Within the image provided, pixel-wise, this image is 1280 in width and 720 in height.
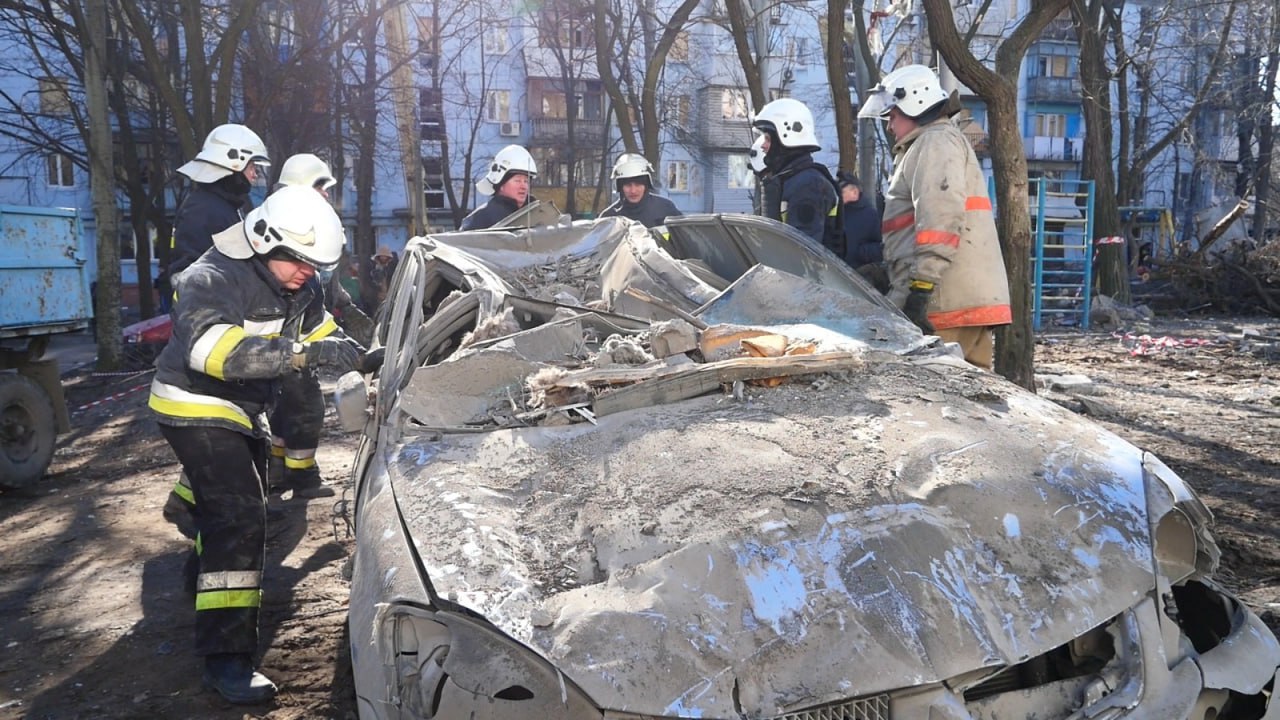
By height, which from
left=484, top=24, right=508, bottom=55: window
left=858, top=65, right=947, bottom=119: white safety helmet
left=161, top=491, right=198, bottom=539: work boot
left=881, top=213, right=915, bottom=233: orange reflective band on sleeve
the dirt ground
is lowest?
the dirt ground

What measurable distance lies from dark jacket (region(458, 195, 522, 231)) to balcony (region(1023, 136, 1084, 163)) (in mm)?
40569

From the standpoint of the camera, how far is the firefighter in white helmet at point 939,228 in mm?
4598

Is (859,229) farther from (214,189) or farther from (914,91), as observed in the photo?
(214,189)

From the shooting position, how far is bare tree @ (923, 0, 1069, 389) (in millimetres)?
6637

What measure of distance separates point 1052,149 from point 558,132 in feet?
73.6

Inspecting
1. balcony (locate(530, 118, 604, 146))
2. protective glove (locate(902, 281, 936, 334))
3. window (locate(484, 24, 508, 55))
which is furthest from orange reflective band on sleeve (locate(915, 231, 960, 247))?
window (locate(484, 24, 508, 55))

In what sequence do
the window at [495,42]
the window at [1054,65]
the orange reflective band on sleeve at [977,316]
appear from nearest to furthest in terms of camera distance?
the orange reflective band on sleeve at [977,316] → the window at [495,42] → the window at [1054,65]

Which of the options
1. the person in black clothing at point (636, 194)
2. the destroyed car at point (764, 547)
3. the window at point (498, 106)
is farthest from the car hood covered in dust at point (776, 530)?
the window at point (498, 106)

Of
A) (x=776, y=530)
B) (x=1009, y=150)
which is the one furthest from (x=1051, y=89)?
(x=776, y=530)

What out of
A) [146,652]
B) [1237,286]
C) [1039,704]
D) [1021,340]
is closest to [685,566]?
[1039,704]

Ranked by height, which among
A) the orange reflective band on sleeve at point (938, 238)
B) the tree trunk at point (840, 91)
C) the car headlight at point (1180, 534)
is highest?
the tree trunk at point (840, 91)

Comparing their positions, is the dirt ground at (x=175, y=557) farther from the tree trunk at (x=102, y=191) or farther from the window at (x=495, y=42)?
the window at (x=495, y=42)

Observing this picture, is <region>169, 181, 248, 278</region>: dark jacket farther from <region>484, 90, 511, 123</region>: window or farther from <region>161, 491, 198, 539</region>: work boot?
<region>484, 90, 511, 123</region>: window

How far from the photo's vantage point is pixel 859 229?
18.0 feet
